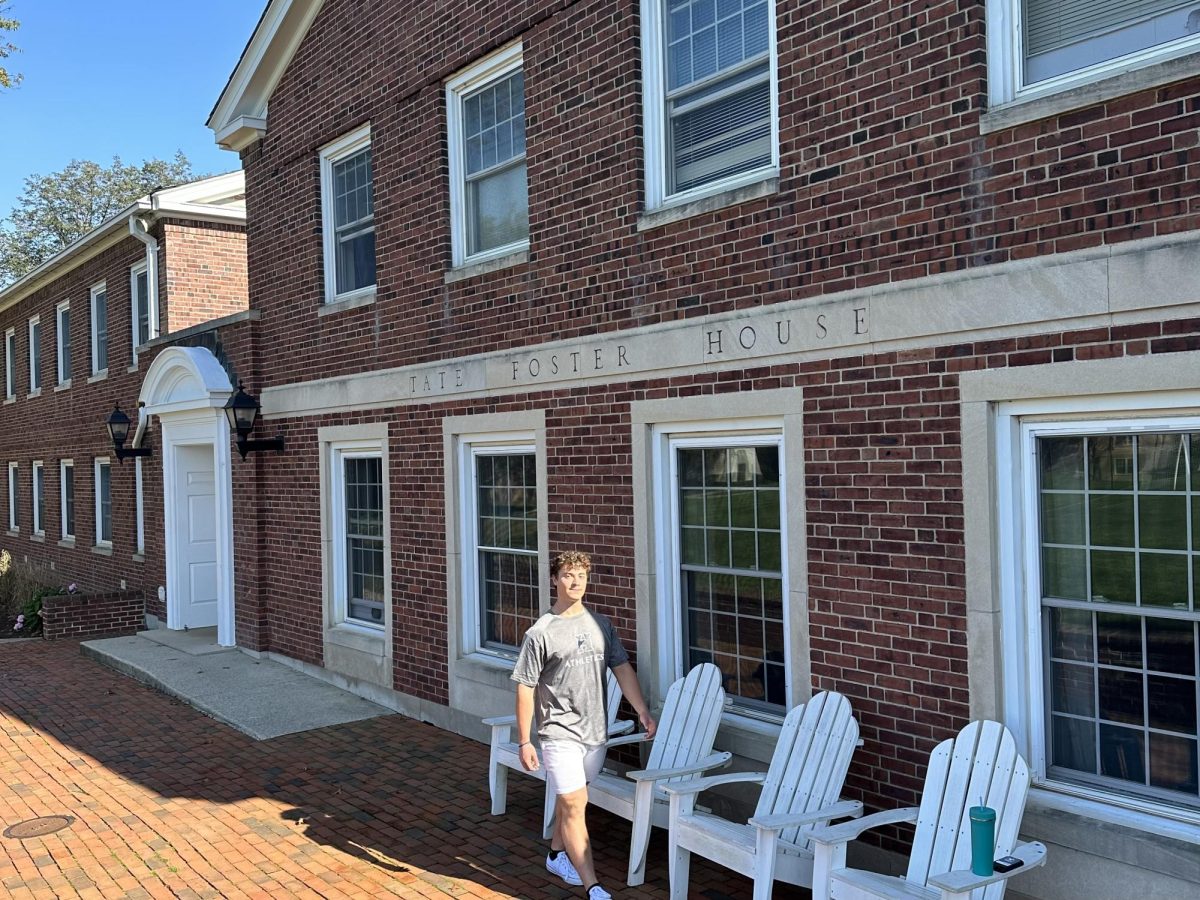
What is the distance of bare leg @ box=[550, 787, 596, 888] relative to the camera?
538 centimetres

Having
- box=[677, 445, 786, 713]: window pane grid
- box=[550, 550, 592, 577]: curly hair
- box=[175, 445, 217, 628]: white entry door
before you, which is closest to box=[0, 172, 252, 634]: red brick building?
box=[175, 445, 217, 628]: white entry door

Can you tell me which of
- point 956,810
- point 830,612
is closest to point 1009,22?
point 830,612

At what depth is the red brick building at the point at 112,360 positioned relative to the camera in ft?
50.3

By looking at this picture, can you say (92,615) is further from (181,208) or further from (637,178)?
(637,178)

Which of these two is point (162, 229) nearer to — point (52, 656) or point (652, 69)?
point (52, 656)

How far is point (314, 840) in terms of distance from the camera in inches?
256

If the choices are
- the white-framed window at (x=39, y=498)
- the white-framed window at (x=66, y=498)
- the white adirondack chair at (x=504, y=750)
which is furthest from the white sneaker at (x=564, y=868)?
the white-framed window at (x=39, y=498)

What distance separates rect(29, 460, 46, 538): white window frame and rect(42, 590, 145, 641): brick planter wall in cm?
720

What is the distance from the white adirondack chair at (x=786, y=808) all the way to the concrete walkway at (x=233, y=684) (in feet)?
15.7

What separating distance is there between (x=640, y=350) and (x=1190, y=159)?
3.43 meters

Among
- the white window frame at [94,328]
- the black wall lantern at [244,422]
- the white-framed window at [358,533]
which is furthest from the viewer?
the white window frame at [94,328]

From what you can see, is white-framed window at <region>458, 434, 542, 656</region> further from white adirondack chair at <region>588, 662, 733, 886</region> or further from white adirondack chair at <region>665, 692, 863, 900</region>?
white adirondack chair at <region>665, 692, 863, 900</region>

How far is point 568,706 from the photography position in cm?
549

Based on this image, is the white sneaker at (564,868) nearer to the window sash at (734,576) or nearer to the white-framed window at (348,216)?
the window sash at (734,576)
